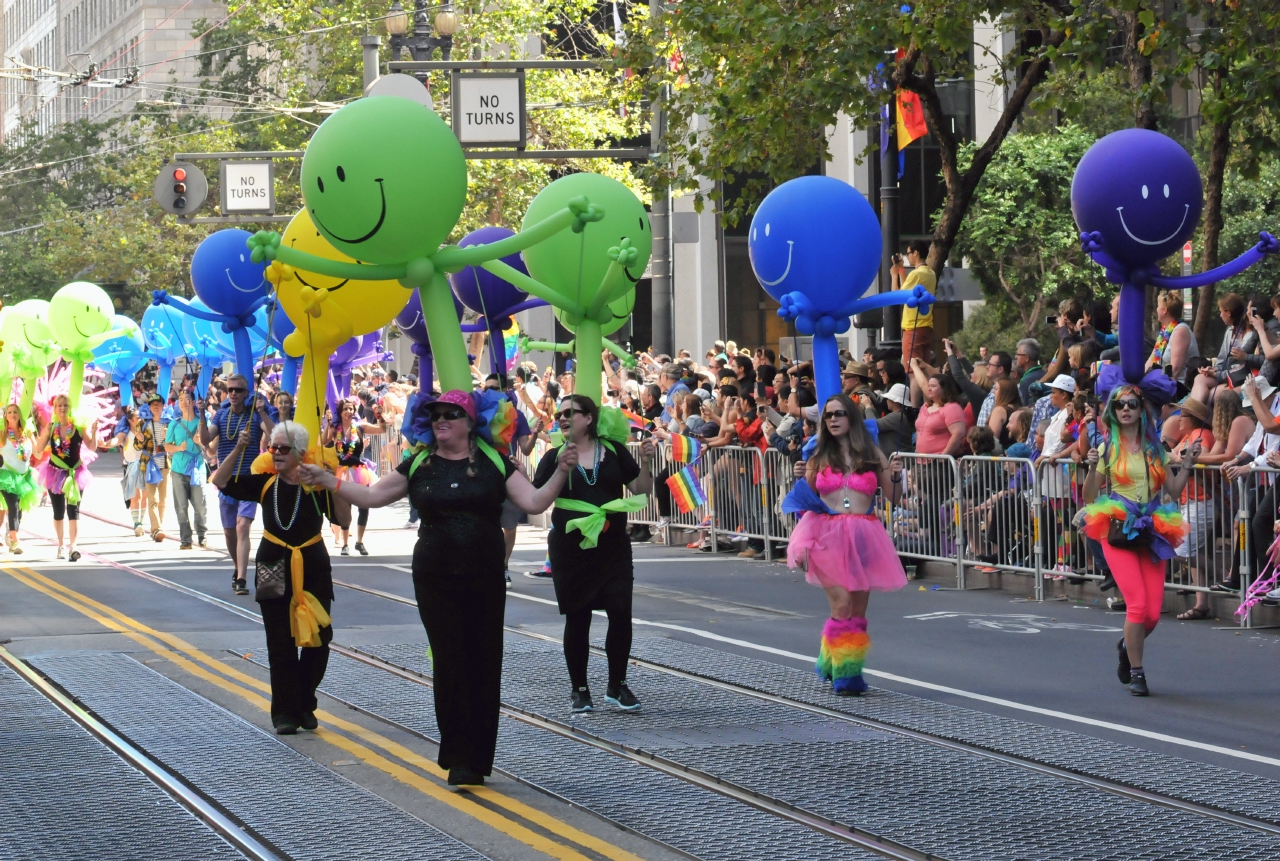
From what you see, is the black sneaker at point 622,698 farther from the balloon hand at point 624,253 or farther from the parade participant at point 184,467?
the parade participant at point 184,467

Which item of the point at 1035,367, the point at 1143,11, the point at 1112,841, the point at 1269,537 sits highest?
the point at 1143,11

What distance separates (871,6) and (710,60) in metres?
1.93

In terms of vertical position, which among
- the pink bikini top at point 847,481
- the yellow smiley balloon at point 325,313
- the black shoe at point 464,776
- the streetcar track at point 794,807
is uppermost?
the yellow smiley balloon at point 325,313

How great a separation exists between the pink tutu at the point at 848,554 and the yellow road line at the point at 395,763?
2.63m

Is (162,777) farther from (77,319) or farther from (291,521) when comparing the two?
(77,319)

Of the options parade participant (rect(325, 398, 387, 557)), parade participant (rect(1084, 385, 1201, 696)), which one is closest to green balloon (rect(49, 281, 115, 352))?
parade participant (rect(325, 398, 387, 557))

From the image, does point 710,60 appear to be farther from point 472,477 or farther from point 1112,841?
point 1112,841

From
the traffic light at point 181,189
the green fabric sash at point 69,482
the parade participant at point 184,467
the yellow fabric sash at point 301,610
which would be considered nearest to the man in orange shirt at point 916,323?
the parade participant at point 184,467

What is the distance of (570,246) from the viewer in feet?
31.8

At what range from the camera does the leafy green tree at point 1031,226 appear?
37.7m

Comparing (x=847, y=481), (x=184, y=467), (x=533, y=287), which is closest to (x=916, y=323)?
(x=847, y=481)

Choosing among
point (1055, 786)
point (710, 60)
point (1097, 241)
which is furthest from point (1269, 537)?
point (710, 60)

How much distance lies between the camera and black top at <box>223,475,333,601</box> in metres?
8.98

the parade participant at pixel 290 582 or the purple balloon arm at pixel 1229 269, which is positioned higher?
the purple balloon arm at pixel 1229 269
